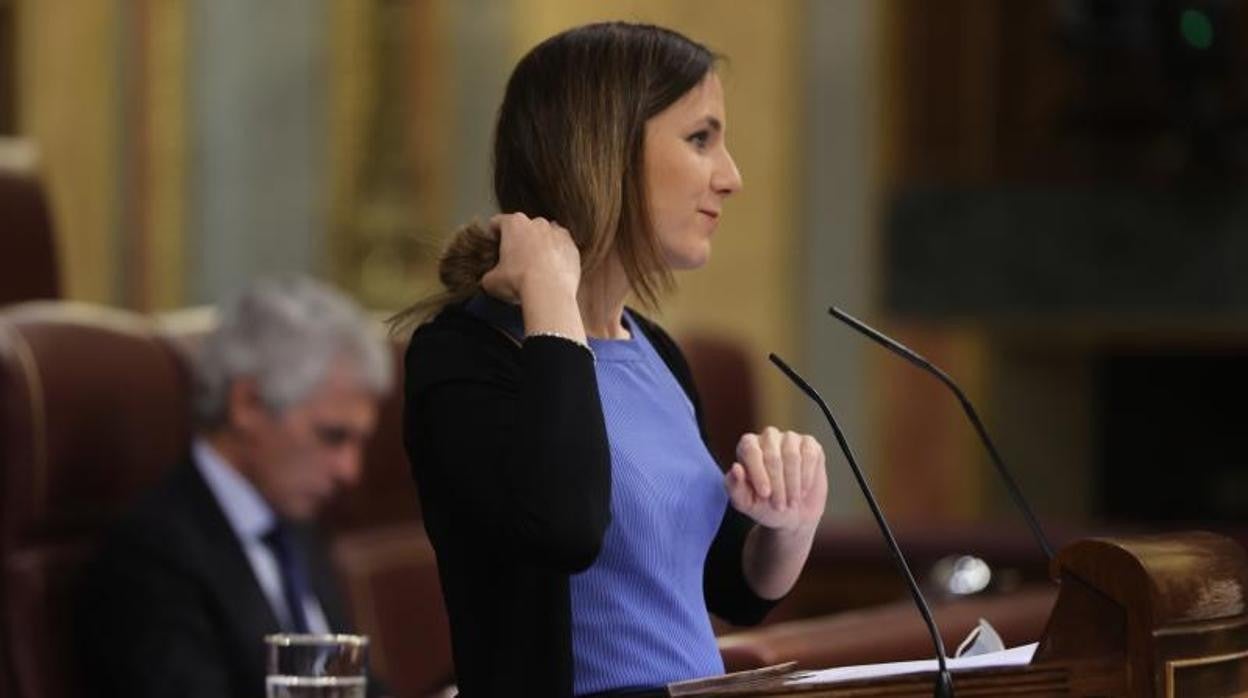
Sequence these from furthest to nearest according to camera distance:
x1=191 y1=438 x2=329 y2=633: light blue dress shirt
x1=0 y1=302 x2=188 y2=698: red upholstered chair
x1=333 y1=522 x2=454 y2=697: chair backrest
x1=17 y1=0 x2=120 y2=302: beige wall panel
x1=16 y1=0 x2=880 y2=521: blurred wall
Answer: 1. x1=17 y1=0 x2=120 y2=302: beige wall panel
2. x1=16 y1=0 x2=880 y2=521: blurred wall
3. x1=333 y1=522 x2=454 y2=697: chair backrest
4. x1=191 y1=438 x2=329 y2=633: light blue dress shirt
5. x1=0 y1=302 x2=188 y2=698: red upholstered chair

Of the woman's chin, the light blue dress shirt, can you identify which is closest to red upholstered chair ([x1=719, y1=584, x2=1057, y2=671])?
the woman's chin

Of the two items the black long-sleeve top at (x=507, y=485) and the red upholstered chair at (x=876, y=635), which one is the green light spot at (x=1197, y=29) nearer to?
the red upholstered chair at (x=876, y=635)

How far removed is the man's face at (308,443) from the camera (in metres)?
3.32

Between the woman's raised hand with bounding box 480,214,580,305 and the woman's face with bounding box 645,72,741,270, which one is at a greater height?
the woman's face with bounding box 645,72,741,270

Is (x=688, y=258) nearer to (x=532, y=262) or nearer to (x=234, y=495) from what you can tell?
(x=532, y=262)

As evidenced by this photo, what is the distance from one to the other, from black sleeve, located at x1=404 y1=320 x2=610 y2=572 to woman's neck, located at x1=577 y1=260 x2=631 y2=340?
11cm

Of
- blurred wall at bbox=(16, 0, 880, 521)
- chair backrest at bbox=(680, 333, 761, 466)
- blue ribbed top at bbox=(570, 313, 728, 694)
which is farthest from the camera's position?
blurred wall at bbox=(16, 0, 880, 521)

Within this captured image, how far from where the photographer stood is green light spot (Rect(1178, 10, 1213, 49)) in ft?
18.3

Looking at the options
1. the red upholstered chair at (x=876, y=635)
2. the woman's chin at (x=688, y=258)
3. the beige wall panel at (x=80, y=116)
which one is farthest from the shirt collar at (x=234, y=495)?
the beige wall panel at (x=80, y=116)

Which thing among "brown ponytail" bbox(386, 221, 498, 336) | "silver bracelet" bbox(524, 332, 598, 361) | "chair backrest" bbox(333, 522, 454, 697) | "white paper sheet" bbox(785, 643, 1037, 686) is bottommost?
"chair backrest" bbox(333, 522, 454, 697)

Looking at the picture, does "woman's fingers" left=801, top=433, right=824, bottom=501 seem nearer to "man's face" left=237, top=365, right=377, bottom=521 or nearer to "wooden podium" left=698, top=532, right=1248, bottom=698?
"wooden podium" left=698, top=532, right=1248, bottom=698

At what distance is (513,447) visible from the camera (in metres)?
1.59

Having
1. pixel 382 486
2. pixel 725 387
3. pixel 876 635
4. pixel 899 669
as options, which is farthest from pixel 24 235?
pixel 899 669

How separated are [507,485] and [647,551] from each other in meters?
0.12
